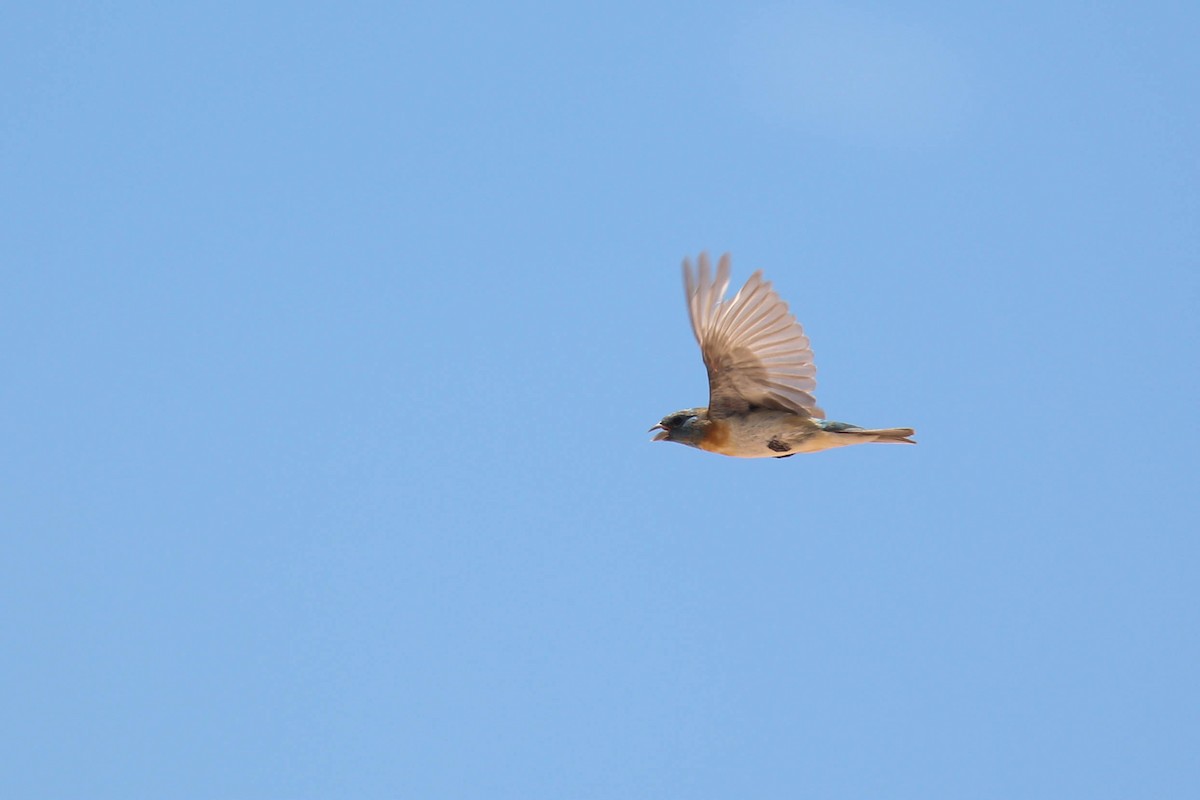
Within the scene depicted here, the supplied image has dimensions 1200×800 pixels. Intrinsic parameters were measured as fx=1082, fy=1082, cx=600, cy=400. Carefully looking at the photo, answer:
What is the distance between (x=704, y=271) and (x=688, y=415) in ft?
4.48

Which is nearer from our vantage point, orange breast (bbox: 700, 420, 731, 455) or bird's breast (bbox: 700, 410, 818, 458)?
bird's breast (bbox: 700, 410, 818, 458)

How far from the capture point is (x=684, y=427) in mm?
9945

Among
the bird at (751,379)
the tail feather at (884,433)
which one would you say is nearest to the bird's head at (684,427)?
the bird at (751,379)

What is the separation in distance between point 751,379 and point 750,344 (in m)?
0.33

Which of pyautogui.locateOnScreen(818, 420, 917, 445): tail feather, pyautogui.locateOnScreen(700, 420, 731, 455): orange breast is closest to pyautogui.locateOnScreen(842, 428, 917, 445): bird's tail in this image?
pyautogui.locateOnScreen(818, 420, 917, 445): tail feather

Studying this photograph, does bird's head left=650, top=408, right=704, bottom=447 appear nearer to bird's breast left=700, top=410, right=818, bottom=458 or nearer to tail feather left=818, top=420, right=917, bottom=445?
bird's breast left=700, top=410, right=818, bottom=458

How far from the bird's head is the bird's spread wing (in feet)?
1.06

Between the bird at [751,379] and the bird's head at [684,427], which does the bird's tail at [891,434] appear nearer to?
the bird at [751,379]

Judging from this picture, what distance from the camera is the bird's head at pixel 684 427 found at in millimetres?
9922

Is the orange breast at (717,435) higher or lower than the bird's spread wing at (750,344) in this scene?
lower

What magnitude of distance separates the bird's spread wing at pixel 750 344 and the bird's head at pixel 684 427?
323 mm

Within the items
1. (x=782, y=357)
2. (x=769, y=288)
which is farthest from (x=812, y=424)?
(x=769, y=288)

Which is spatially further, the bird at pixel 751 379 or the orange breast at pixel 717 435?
the orange breast at pixel 717 435

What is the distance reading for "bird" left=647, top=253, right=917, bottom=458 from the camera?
955 centimetres
